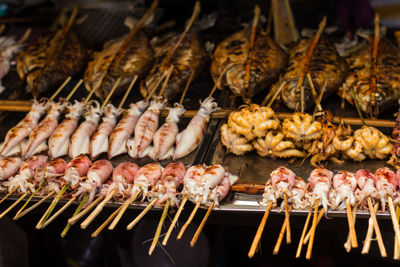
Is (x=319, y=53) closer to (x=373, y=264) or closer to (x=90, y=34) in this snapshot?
(x=373, y=264)

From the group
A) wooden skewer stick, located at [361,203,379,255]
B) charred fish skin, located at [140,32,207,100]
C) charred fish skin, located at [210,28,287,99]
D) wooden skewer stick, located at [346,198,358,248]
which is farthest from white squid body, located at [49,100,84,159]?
wooden skewer stick, located at [361,203,379,255]

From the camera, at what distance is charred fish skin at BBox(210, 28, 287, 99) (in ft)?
13.2

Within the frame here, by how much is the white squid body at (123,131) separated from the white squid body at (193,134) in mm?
474

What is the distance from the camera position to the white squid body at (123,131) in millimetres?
3432

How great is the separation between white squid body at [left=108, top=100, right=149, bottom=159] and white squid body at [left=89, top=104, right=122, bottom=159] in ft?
0.27

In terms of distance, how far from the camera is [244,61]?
4.22m

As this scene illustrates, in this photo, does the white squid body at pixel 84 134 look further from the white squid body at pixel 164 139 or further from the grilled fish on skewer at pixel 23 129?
the white squid body at pixel 164 139

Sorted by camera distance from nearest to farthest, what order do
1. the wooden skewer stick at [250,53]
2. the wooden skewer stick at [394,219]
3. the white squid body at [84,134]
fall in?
the wooden skewer stick at [394,219]
the white squid body at [84,134]
the wooden skewer stick at [250,53]

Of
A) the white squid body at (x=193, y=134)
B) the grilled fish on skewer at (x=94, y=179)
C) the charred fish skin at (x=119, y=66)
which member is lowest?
the white squid body at (x=193, y=134)

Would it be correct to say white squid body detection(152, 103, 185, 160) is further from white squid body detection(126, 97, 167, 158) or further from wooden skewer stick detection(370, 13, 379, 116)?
wooden skewer stick detection(370, 13, 379, 116)

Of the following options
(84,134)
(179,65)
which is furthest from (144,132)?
(179,65)

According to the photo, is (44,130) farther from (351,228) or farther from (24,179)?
(351,228)

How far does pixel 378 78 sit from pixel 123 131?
254 centimetres

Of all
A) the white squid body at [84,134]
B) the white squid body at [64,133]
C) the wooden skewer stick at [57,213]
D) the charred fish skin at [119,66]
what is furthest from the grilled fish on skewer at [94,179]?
the charred fish skin at [119,66]
